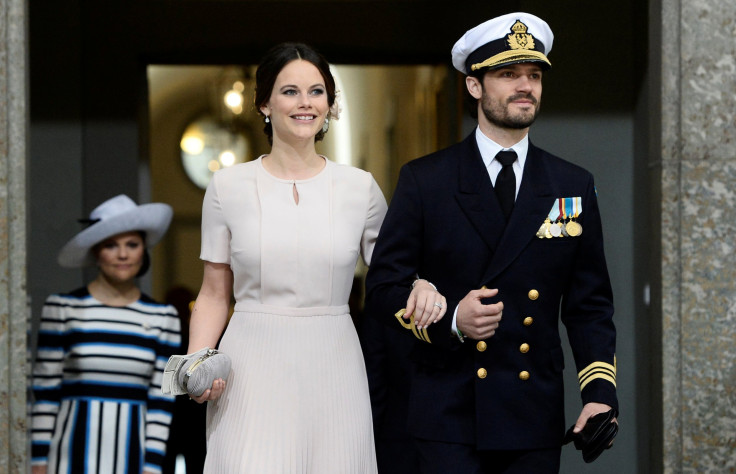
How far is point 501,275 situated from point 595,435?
1.77 feet

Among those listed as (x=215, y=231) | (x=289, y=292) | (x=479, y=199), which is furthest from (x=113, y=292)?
(x=479, y=199)

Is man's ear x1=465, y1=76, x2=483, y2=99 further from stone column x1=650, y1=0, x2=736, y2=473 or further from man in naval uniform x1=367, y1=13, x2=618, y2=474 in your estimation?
stone column x1=650, y1=0, x2=736, y2=473

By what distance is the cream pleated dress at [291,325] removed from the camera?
3895mm

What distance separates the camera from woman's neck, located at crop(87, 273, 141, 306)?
5082 millimetres

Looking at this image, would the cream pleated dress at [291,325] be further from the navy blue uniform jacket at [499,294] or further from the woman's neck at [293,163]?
the navy blue uniform jacket at [499,294]

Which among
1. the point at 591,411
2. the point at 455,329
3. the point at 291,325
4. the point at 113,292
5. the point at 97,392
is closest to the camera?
the point at 455,329

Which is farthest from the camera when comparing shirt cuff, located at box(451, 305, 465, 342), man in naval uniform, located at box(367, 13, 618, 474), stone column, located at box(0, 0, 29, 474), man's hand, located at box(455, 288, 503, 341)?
stone column, located at box(0, 0, 29, 474)

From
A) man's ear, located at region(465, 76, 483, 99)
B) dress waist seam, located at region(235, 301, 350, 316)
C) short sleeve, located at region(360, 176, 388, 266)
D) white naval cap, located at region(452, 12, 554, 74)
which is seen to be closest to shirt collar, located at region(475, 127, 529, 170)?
man's ear, located at region(465, 76, 483, 99)

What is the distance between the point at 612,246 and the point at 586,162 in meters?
0.46

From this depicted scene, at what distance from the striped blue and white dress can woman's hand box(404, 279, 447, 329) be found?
1.76m

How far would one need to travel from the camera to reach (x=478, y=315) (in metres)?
3.45

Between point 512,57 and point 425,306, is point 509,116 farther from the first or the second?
point 425,306

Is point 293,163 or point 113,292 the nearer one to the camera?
point 293,163

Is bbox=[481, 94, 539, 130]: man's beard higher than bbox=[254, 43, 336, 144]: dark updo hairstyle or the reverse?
the reverse
